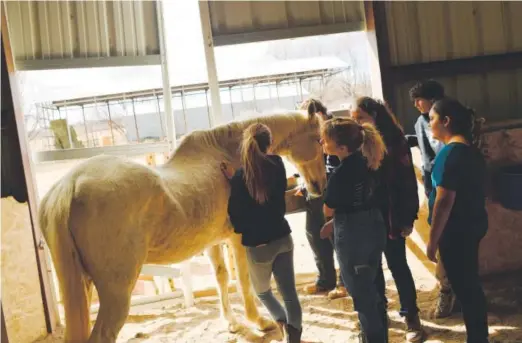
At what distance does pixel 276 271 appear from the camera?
2.43 meters

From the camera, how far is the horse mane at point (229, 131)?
284 cm

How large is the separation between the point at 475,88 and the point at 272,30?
1833mm

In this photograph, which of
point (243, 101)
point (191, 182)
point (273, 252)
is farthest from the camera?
point (243, 101)

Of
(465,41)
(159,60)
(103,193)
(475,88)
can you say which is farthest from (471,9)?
(103,193)

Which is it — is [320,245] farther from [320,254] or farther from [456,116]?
[456,116]

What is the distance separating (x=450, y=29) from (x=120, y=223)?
10.7 feet

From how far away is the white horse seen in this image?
214 centimetres

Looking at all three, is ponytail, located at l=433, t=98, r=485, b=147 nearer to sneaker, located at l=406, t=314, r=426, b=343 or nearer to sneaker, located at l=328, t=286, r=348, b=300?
sneaker, located at l=406, t=314, r=426, b=343

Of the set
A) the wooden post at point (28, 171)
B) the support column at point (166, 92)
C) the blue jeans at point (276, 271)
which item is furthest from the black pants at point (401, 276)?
the wooden post at point (28, 171)

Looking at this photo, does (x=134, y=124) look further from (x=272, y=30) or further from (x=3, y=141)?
(x=272, y=30)

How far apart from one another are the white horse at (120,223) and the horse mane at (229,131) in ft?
0.12

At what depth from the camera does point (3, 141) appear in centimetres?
347

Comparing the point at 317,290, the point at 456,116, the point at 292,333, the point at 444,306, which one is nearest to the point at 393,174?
the point at 456,116

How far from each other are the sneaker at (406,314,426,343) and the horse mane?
1.34 metres
